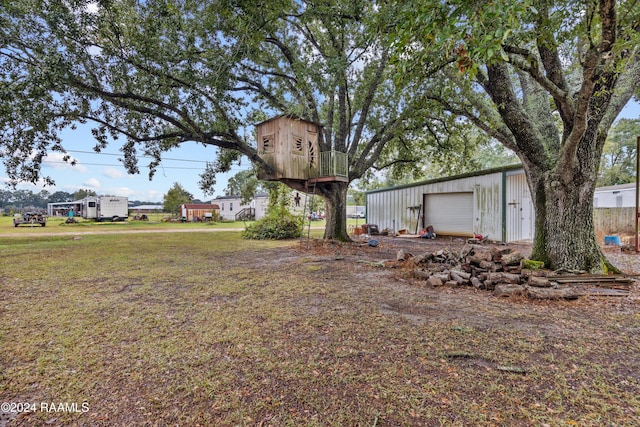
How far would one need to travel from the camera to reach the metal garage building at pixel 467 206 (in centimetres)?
1091

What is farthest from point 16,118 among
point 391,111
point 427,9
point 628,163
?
point 628,163

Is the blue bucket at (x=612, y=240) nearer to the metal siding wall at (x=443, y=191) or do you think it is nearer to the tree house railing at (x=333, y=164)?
the metal siding wall at (x=443, y=191)

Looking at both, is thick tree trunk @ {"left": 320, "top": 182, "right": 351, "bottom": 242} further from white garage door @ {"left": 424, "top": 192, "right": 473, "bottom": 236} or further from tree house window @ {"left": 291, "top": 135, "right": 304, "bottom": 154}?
white garage door @ {"left": 424, "top": 192, "right": 473, "bottom": 236}

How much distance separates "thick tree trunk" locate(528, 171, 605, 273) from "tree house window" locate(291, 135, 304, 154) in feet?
23.4

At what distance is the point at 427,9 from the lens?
3.08 metres

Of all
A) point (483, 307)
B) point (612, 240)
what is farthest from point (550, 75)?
point (612, 240)

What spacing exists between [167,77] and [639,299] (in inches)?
430

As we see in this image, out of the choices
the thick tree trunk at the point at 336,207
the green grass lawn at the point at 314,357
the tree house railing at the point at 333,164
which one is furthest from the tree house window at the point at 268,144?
the green grass lawn at the point at 314,357

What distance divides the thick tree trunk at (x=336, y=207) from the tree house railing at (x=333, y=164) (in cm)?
94

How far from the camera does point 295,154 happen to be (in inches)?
398

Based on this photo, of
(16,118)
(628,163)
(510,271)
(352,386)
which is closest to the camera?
(352,386)

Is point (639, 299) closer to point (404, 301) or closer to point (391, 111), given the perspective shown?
point (404, 301)

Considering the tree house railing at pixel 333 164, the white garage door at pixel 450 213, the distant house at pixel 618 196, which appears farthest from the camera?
the distant house at pixel 618 196

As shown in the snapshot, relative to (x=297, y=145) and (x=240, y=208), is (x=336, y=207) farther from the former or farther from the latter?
(x=240, y=208)
